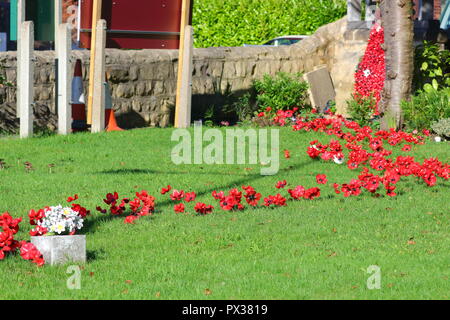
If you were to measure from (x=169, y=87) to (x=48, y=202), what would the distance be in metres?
7.37

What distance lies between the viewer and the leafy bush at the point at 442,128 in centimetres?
1364

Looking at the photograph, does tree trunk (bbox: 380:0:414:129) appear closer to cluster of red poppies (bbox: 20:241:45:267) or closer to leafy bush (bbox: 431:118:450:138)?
leafy bush (bbox: 431:118:450:138)

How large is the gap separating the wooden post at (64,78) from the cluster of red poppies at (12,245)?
6.65 meters

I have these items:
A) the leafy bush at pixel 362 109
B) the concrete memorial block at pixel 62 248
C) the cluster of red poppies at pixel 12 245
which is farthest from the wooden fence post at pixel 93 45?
the concrete memorial block at pixel 62 248

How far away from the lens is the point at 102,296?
5418 millimetres

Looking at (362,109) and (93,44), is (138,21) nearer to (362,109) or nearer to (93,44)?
(93,44)

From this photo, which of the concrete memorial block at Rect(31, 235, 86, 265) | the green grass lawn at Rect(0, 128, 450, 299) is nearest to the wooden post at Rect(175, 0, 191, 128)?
the green grass lawn at Rect(0, 128, 450, 299)

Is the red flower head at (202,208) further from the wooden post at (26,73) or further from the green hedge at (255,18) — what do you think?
the green hedge at (255,18)
